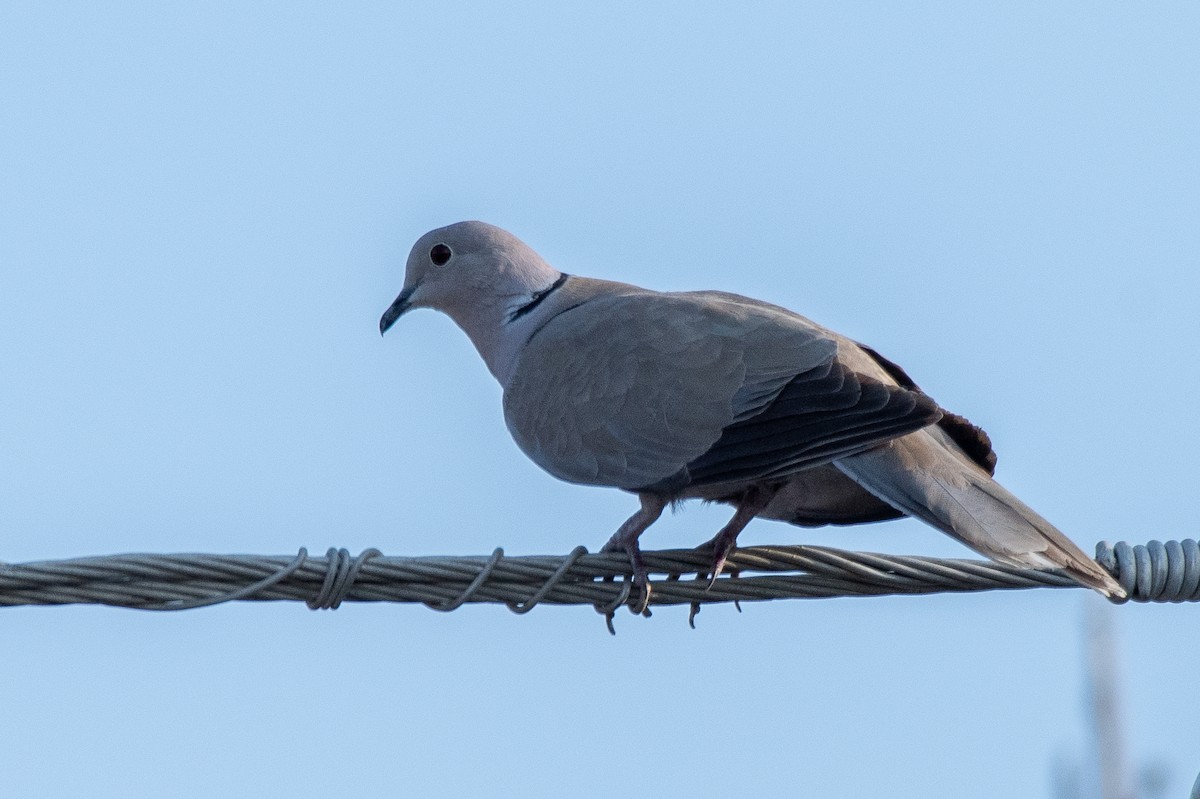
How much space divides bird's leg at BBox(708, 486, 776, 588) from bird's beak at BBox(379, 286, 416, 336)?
1824 millimetres

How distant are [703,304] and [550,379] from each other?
53cm

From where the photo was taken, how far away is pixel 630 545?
441 centimetres

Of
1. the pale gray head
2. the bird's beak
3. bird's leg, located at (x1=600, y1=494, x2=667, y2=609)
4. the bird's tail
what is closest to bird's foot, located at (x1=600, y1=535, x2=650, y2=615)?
bird's leg, located at (x1=600, y1=494, x2=667, y2=609)

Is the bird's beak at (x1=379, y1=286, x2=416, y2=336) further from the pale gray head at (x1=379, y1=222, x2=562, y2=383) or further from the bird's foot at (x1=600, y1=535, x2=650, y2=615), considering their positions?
the bird's foot at (x1=600, y1=535, x2=650, y2=615)

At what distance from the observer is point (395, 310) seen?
6.16 metres

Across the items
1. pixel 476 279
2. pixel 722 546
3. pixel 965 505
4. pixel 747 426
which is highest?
pixel 476 279

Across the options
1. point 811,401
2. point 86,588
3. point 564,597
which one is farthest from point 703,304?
point 86,588

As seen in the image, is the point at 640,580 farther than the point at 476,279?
No

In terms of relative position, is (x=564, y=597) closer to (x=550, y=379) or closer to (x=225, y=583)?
(x=225, y=583)

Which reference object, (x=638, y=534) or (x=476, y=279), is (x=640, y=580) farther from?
(x=476, y=279)

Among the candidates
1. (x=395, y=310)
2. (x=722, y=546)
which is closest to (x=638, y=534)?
(x=722, y=546)

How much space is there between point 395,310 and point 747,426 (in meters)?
2.17

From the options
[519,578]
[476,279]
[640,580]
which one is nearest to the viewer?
[519,578]

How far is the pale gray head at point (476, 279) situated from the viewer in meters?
5.86
